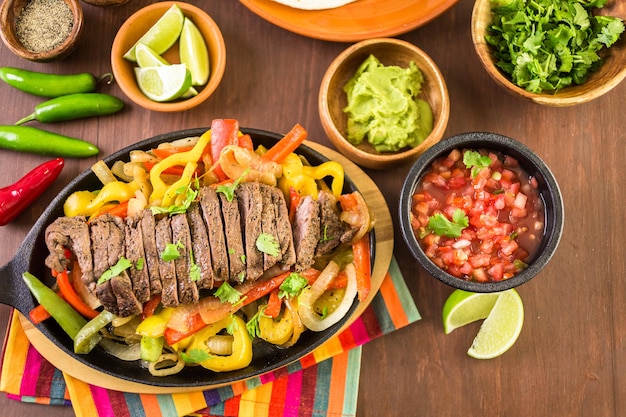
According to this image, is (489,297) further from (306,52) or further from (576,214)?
(306,52)

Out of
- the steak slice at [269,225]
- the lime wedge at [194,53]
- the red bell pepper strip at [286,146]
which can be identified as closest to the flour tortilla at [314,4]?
the lime wedge at [194,53]

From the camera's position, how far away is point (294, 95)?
4.49 metres

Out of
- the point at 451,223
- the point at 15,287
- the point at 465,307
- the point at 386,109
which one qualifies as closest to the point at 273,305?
the point at 451,223

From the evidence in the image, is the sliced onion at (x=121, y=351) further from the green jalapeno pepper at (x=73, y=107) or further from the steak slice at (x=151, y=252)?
the green jalapeno pepper at (x=73, y=107)

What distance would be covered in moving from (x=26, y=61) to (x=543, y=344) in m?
3.81

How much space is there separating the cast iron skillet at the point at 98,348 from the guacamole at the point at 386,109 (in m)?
0.38

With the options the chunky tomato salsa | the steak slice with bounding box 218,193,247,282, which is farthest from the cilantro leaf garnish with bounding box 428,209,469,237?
the steak slice with bounding box 218,193,247,282

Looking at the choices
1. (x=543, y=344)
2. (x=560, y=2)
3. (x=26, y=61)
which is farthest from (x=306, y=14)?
(x=543, y=344)

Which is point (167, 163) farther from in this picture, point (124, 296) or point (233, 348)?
point (233, 348)

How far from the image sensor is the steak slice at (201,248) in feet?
11.8

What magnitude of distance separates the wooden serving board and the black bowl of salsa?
0.32 m

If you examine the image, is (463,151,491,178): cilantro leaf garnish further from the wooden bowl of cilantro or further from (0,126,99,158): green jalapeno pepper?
(0,126,99,158): green jalapeno pepper

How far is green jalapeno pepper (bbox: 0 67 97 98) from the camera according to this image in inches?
171

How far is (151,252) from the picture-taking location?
358 cm
